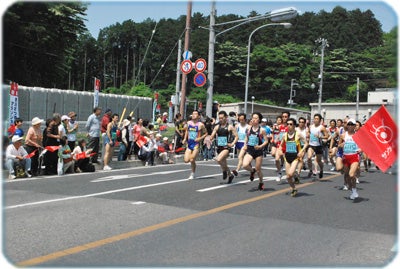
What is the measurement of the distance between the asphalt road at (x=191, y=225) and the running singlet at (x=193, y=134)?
47.5 inches

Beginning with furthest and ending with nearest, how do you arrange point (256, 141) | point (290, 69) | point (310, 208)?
point (290, 69)
point (256, 141)
point (310, 208)

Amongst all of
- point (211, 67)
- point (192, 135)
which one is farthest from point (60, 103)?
point (192, 135)

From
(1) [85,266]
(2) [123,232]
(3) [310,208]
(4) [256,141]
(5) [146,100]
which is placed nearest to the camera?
(1) [85,266]

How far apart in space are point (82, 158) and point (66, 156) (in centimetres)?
71

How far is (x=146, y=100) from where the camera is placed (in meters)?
32.8

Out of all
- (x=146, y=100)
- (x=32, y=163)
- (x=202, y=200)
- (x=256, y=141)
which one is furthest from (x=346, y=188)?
(x=146, y=100)

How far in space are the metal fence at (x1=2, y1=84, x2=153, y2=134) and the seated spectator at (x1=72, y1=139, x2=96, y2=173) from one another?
26.4 feet

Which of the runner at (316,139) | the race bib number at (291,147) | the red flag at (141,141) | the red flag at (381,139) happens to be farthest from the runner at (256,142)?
the red flag at (141,141)

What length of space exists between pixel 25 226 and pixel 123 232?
150 centimetres

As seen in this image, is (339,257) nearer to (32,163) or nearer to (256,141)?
(256,141)

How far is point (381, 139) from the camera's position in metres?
6.87

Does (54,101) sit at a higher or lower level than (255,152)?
higher

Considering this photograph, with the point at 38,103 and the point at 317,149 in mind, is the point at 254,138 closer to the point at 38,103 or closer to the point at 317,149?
the point at 317,149

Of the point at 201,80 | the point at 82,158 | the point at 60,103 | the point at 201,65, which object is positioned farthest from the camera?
the point at 60,103
